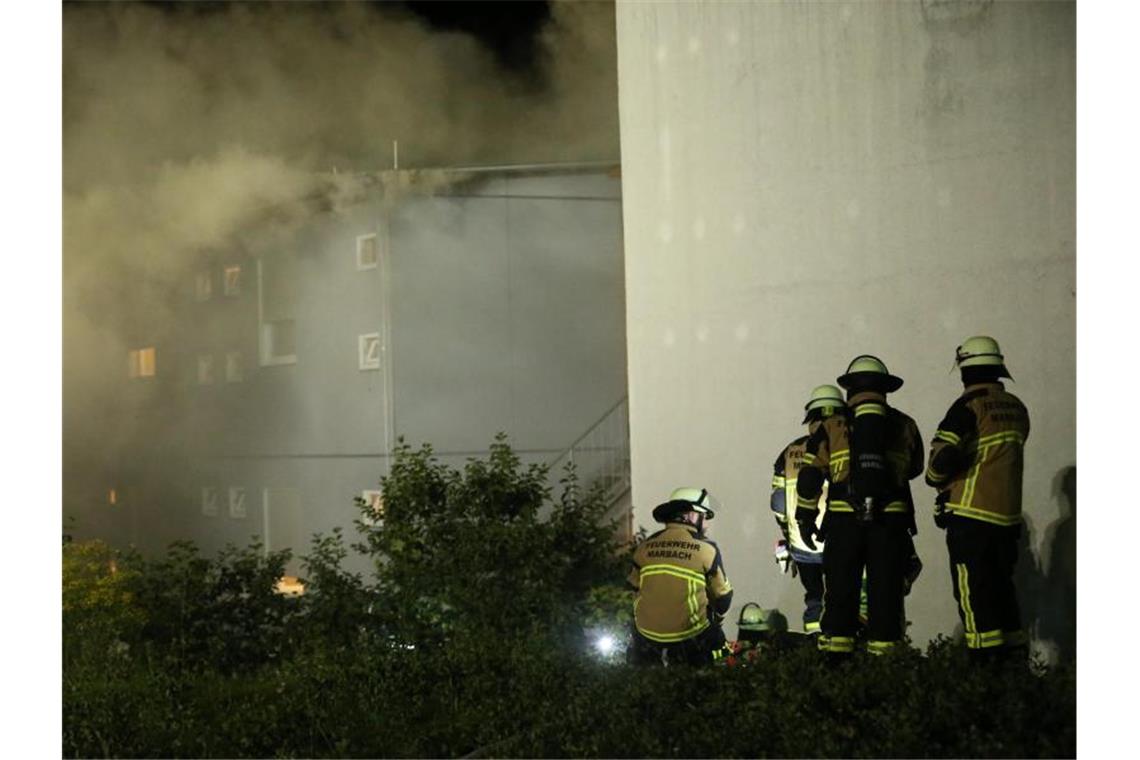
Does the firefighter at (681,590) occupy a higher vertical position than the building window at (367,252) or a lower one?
lower

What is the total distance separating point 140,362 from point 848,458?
14713 mm

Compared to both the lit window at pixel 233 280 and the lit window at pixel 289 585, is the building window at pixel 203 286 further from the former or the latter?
the lit window at pixel 289 585

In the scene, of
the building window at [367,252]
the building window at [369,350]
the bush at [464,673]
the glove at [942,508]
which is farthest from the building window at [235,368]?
the glove at [942,508]

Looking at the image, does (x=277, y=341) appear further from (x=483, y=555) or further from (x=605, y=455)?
(x=483, y=555)

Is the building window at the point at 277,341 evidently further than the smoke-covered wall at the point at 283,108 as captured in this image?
Yes

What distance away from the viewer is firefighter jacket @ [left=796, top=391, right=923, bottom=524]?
702cm

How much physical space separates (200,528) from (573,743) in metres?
13.2

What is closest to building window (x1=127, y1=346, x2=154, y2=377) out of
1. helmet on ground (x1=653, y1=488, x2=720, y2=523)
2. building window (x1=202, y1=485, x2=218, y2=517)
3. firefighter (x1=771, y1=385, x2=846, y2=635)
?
building window (x1=202, y1=485, x2=218, y2=517)

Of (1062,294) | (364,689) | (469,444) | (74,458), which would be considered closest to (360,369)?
(469,444)

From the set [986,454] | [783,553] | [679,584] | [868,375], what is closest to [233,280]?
[783,553]

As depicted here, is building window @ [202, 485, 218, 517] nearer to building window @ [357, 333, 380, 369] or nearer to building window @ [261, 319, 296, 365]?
building window @ [261, 319, 296, 365]

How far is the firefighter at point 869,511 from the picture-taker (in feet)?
22.8

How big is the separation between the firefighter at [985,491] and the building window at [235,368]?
1262 centimetres

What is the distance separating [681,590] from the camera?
24.1ft
